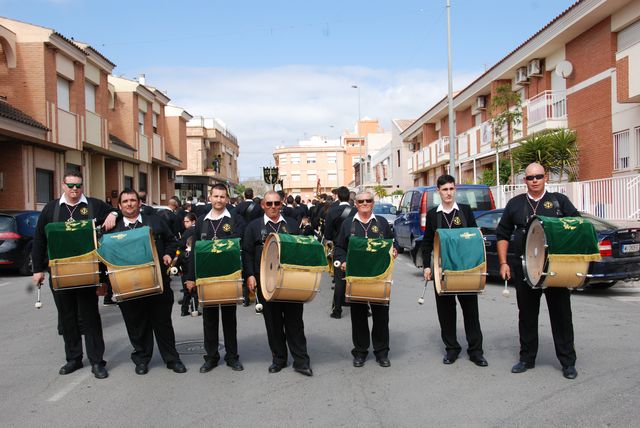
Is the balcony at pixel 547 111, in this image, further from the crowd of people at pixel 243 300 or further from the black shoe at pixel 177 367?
the black shoe at pixel 177 367

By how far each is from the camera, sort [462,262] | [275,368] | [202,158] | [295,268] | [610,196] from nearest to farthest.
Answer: [295,268] → [462,262] → [275,368] → [610,196] → [202,158]

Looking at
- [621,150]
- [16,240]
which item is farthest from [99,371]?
[621,150]

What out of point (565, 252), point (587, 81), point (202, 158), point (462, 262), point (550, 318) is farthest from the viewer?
point (202, 158)

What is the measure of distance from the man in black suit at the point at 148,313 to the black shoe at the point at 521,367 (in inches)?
124

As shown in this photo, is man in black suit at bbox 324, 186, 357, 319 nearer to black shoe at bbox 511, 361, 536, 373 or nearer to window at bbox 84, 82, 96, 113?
black shoe at bbox 511, 361, 536, 373

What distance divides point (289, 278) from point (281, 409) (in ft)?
3.78

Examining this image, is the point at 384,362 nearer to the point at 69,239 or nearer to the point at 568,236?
the point at 568,236

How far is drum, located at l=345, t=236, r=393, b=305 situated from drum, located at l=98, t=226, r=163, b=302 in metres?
1.81

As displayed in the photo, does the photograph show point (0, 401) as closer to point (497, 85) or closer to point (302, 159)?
point (497, 85)

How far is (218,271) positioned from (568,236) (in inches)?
125

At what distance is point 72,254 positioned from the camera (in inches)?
233

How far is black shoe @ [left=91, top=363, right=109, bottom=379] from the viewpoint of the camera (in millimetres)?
6107

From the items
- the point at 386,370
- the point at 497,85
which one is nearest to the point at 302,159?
the point at 497,85

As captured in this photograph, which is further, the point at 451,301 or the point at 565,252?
the point at 451,301
